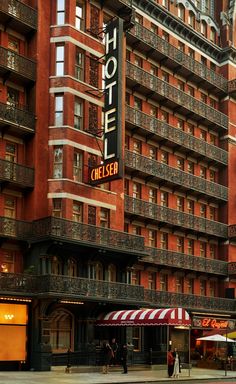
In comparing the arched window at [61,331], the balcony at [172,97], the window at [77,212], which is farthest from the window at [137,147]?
the arched window at [61,331]

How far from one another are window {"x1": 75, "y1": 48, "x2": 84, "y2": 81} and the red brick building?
4.0 inches

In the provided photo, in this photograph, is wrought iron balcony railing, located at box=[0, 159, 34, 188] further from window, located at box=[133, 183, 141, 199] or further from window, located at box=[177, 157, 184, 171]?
window, located at box=[177, 157, 184, 171]

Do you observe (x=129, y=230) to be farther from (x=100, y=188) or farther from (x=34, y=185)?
(x=34, y=185)

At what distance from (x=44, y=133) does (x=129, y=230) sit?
38.6 ft

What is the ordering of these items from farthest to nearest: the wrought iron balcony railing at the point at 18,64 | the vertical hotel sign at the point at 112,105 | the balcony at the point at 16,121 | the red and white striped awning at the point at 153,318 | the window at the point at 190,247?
1. the window at the point at 190,247
2. the vertical hotel sign at the point at 112,105
3. the wrought iron balcony railing at the point at 18,64
4. the balcony at the point at 16,121
5. the red and white striped awning at the point at 153,318

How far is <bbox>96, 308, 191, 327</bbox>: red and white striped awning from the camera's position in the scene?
40.6m

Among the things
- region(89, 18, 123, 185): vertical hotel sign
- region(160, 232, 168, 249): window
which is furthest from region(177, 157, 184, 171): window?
region(89, 18, 123, 185): vertical hotel sign

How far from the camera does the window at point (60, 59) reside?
144ft

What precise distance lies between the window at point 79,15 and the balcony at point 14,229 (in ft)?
45.0

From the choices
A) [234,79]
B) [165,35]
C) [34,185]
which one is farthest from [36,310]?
[234,79]

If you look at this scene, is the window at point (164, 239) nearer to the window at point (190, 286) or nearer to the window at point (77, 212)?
the window at point (190, 286)

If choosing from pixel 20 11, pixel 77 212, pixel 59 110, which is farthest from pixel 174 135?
pixel 20 11

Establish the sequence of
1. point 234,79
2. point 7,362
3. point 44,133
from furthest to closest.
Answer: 1. point 234,79
2. point 44,133
3. point 7,362

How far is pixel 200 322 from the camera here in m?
54.1
